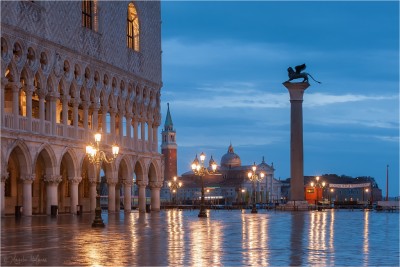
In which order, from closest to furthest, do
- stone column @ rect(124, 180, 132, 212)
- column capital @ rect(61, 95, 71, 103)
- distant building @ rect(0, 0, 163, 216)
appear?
distant building @ rect(0, 0, 163, 216) < column capital @ rect(61, 95, 71, 103) < stone column @ rect(124, 180, 132, 212)

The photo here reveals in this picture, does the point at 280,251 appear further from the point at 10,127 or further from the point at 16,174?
the point at 16,174

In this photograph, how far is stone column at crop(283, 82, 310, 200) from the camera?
4412cm

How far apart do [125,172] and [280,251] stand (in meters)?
31.2

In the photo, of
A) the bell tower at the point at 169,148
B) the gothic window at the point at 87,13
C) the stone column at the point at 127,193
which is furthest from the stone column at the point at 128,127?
the bell tower at the point at 169,148

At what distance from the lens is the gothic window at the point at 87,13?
3947 centimetres

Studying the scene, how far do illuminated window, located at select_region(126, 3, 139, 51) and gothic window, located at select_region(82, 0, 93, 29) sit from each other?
5.20 m

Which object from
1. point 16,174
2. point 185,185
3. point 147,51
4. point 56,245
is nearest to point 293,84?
point 147,51

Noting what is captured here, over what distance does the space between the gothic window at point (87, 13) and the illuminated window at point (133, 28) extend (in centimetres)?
520

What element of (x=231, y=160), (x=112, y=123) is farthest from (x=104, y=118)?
(x=231, y=160)

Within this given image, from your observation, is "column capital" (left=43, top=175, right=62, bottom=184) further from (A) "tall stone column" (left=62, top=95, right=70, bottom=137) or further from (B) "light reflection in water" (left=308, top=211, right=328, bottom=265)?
(B) "light reflection in water" (left=308, top=211, right=328, bottom=265)

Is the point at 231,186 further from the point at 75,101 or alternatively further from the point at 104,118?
the point at 75,101

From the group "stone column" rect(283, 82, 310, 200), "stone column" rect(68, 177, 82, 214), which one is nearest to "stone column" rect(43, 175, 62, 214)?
"stone column" rect(68, 177, 82, 214)

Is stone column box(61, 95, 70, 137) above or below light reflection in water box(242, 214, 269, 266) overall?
above

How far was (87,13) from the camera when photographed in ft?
131
